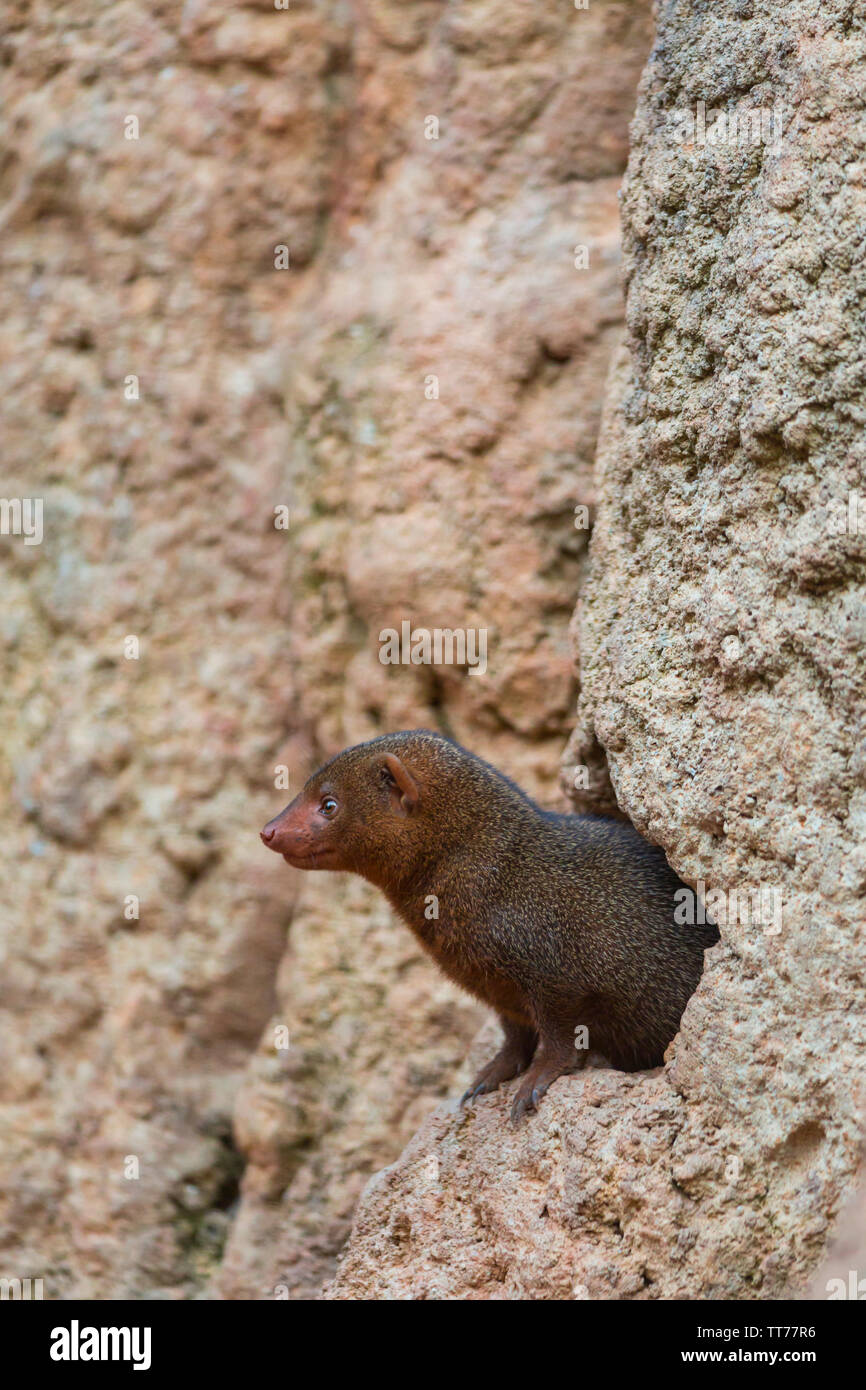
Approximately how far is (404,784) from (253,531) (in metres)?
2.33

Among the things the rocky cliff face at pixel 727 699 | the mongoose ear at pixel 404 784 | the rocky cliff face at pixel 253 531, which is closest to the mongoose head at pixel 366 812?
the mongoose ear at pixel 404 784

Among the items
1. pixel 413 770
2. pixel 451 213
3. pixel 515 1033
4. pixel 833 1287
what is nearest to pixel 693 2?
pixel 451 213

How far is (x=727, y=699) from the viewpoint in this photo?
13.1 feet

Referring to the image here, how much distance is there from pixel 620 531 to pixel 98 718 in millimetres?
3161

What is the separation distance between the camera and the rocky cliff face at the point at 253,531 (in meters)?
5.99

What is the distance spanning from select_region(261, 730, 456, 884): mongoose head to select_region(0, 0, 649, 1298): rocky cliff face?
1.04 metres

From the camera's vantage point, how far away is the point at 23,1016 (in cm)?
691

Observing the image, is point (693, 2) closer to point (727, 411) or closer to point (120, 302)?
point (727, 411)

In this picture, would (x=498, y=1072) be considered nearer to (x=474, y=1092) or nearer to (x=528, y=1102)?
(x=474, y=1092)

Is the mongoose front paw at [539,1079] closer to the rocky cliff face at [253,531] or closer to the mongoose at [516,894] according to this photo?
the mongoose at [516,894]

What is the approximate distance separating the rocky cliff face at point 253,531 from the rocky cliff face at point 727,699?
4.29 ft

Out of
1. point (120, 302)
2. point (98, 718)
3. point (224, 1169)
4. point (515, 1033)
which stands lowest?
point (224, 1169)

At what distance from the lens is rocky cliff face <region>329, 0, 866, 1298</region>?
143 inches

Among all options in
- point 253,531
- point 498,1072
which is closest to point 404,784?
point 498,1072
